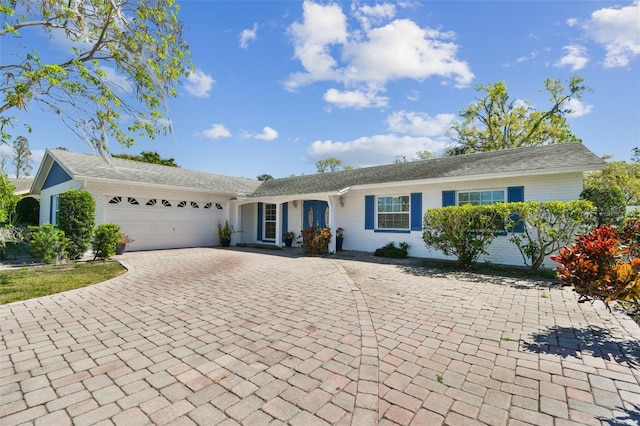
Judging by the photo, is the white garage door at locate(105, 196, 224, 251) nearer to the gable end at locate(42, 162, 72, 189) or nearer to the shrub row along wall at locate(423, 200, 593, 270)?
the gable end at locate(42, 162, 72, 189)

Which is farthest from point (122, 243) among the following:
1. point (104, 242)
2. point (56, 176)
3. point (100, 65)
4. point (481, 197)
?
point (481, 197)

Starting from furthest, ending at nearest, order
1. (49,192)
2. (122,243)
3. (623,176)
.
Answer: (623,176)
(49,192)
(122,243)

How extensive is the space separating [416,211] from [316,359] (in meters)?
9.21

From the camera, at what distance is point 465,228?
8.60m

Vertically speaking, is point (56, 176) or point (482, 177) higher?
point (56, 176)

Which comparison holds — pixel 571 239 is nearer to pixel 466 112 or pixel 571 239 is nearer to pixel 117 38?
pixel 117 38

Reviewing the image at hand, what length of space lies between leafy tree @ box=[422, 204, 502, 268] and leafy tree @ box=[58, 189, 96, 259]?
38.8ft

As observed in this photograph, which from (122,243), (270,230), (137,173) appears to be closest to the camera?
(122,243)

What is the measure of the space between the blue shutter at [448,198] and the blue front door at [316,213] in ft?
17.5

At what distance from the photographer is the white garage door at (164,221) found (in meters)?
12.5

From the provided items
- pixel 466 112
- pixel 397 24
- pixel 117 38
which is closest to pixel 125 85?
pixel 117 38

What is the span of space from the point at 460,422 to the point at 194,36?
33.2 feet

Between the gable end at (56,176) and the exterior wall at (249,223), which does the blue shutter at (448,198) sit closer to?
the exterior wall at (249,223)

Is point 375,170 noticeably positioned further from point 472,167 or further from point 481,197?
point 481,197
